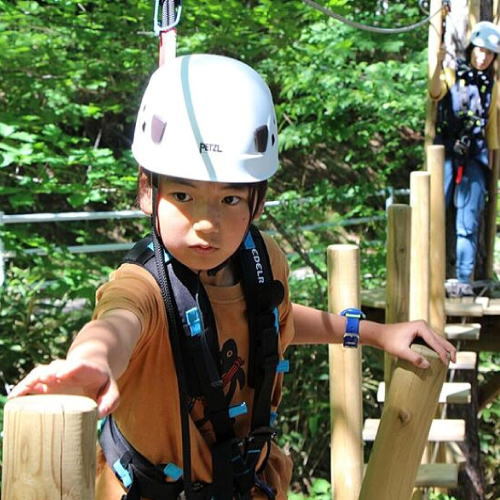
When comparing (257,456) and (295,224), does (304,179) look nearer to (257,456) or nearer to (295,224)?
(295,224)

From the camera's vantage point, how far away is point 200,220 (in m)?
1.60

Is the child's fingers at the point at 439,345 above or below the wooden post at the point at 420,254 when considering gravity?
above

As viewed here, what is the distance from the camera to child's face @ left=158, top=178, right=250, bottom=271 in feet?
5.26

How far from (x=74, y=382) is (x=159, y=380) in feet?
2.05

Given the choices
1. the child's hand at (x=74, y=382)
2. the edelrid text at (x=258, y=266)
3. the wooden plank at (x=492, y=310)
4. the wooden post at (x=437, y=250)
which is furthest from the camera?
the wooden plank at (x=492, y=310)

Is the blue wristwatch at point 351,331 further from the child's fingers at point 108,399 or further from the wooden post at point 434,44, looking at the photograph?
the wooden post at point 434,44

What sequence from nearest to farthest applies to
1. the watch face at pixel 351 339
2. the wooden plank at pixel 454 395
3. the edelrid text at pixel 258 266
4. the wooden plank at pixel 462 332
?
1. the edelrid text at pixel 258 266
2. the watch face at pixel 351 339
3. the wooden plank at pixel 454 395
4. the wooden plank at pixel 462 332

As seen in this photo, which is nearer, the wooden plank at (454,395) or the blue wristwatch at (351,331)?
the blue wristwatch at (351,331)

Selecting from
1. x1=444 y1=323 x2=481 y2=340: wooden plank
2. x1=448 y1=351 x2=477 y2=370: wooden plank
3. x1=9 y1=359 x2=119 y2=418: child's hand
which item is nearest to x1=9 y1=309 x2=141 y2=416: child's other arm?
x1=9 y1=359 x2=119 y2=418: child's hand

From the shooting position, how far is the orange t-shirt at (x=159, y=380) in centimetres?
156

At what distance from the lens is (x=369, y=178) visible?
11.8m

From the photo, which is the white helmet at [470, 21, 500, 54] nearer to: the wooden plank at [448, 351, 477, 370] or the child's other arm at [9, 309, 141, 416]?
the wooden plank at [448, 351, 477, 370]

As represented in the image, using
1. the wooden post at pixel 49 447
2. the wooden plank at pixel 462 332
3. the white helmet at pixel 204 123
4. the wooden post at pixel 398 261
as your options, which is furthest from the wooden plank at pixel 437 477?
the wooden post at pixel 49 447

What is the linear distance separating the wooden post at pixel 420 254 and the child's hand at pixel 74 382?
341 centimetres
